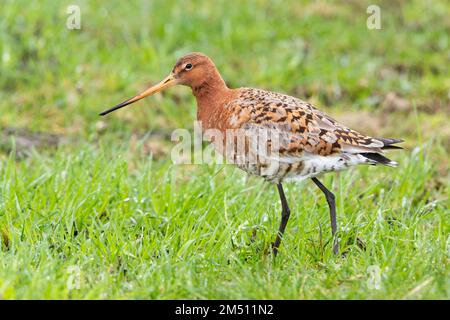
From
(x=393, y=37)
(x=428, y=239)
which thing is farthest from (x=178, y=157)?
(x=393, y=37)

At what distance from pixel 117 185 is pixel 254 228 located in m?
1.10

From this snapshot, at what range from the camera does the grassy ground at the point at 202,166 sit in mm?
4500

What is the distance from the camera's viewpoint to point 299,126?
5066mm

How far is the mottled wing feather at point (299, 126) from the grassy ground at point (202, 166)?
52 cm

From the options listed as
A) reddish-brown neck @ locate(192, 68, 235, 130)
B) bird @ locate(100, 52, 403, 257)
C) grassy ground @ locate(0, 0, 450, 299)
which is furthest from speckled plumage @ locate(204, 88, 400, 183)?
grassy ground @ locate(0, 0, 450, 299)

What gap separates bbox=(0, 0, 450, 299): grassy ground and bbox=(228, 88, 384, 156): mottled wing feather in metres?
0.52

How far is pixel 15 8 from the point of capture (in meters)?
8.69

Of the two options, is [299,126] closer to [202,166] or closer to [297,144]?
[297,144]

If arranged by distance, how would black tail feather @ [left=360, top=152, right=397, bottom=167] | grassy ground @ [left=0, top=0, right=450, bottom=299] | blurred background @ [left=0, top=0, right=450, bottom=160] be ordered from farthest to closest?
blurred background @ [left=0, top=0, right=450, bottom=160] → black tail feather @ [left=360, top=152, right=397, bottom=167] → grassy ground @ [left=0, top=0, right=450, bottom=299]

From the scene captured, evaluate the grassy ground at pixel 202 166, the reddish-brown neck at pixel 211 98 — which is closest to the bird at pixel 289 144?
the reddish-brown neck at pixel 211 98

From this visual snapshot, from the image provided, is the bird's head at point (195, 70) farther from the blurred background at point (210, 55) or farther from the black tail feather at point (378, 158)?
the blurred background at point (210, 55)

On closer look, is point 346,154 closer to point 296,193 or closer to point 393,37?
point 296,193

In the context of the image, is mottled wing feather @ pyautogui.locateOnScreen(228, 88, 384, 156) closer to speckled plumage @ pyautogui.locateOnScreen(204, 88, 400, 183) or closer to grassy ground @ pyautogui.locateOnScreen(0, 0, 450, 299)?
speckled plumage @ pyautogui.locateOnScreen(204, 88, 400, 183)

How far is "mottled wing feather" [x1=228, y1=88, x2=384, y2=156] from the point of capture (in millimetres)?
5023
